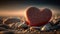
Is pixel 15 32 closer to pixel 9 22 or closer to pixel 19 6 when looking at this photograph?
pixel 9 22

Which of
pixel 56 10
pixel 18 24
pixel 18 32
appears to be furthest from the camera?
pixel 56 10

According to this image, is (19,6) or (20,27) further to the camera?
(19,6)

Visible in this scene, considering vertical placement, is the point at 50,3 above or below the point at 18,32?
above

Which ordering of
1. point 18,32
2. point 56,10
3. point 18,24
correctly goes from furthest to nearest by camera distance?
1. point 56,10
2. point 18,24
3. point 18,32

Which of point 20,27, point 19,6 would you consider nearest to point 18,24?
point 20,27

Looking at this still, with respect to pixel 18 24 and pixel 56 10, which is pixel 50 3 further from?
pixel 18 24

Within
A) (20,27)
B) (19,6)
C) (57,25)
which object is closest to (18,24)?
(20,27)
